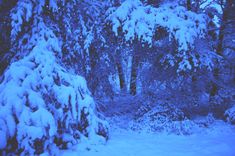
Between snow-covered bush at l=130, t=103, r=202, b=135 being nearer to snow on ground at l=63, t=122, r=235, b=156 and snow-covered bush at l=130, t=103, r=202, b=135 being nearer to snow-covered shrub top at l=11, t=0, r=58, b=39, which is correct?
snow on ground at l=63, t=122, r=235, b=156

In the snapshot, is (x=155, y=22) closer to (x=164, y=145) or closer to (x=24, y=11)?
(x=164, y=145)

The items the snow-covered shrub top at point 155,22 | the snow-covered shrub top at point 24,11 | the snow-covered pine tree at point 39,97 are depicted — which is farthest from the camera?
the snow-covered shrub top at point 155,22

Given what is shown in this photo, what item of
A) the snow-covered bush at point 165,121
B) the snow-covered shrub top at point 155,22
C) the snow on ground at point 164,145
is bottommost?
the snow on ground at point 164,145

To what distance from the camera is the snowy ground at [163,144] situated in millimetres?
7348

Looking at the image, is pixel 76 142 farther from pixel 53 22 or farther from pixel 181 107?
pixel 181 107

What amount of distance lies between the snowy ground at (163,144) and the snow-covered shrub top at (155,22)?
9.34ft

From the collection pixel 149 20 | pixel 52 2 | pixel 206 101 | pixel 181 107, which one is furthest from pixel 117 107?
pixel 52 2

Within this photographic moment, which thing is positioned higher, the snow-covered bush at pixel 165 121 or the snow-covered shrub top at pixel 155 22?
the snow-covered shrub top at pixel 155 22

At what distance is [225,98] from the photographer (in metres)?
12.0

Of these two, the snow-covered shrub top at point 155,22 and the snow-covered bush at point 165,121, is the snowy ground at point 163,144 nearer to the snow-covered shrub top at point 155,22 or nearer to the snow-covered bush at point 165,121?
the snow-covered bush at point 165,121

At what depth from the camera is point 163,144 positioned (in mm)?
8266

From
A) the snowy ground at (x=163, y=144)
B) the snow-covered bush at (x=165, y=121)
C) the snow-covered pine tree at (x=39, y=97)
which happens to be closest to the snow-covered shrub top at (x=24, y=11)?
the snow-covered pine tree at (x=39, y=97)

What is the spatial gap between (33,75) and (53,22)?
9.12 feet

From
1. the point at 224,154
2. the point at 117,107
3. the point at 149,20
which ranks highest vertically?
the point at 149,20
